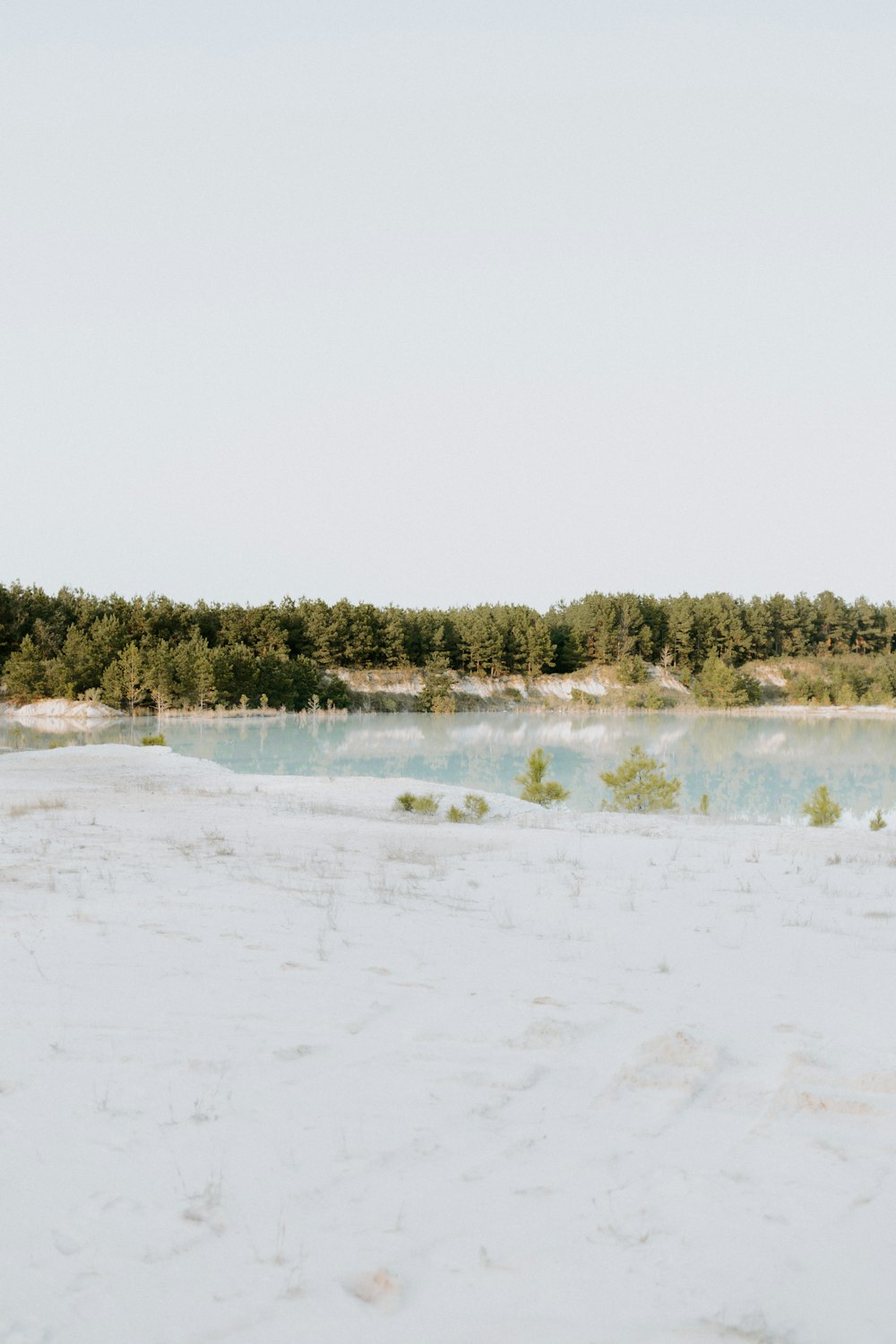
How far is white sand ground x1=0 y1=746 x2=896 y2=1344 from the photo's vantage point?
2.11 m

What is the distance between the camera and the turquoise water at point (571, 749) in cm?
2292

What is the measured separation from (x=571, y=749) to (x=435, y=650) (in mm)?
33519

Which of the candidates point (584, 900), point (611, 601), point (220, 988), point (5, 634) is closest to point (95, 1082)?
point (220, 988)

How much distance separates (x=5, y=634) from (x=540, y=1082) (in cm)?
5653

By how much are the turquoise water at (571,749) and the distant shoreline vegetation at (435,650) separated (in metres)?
3.57

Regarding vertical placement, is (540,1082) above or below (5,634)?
below

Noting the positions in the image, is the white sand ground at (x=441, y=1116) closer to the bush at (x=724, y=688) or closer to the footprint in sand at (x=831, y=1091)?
the footprint in sand at (x=831, y=1091)

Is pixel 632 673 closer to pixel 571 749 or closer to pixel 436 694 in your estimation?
pixel 436 694

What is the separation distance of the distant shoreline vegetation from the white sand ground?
41.0 metres

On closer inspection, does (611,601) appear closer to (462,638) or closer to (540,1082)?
(462,638)

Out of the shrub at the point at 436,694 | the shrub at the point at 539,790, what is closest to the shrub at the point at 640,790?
the shrub at the point at 539,790

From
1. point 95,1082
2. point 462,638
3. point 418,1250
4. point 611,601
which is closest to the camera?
point 418,1250

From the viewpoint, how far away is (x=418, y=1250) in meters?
2.28

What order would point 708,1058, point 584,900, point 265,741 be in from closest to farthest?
point 708,1058, point 584,900, point 265,741
